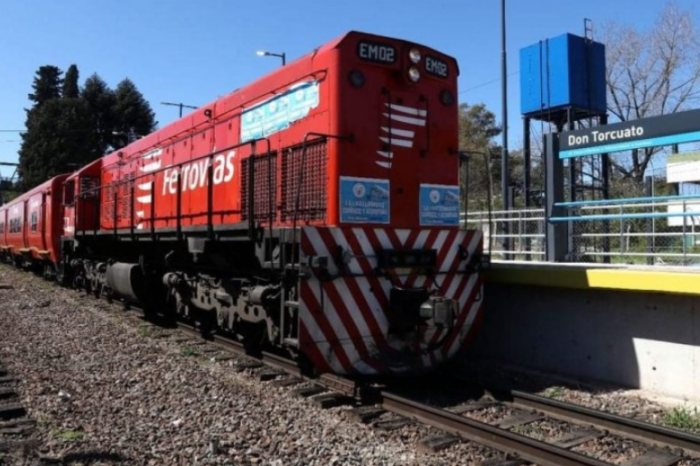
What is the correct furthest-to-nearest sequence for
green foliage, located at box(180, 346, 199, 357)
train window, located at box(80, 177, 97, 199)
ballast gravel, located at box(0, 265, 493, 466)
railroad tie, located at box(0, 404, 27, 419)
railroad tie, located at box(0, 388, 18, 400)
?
train window, located at box(80, 177, 97, 199), green foliage, located at box(180, 346, 199, 357), railroad tie, located at box(0, 388, 18, 400), railroad tie, located at box(0, 404, 27, 419), ballast gravel, located at box(0, 265, 493, 466)

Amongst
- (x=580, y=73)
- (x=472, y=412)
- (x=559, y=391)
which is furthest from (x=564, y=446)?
(x=580, y=73)

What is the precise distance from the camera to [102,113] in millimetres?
58781

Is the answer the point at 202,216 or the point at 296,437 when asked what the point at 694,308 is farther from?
the point at 202,216

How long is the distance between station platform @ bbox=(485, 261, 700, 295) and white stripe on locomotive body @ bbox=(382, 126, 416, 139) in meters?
2.00

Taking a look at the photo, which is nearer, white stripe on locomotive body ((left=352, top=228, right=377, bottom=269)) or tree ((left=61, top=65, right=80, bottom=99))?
white stripe on locomotive body ((left=352, top=228, right=377, bottom=269))

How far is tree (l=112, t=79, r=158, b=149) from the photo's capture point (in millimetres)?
57625

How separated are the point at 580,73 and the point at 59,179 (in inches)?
594

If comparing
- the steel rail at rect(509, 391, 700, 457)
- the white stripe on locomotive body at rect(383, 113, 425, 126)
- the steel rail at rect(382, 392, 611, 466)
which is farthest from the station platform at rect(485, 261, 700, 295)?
the steel rail at rect(382, 392, 611, 466)

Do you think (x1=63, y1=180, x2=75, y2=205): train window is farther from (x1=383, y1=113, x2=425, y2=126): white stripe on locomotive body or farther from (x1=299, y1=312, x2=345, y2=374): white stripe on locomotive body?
(x1=299, y1=312, x2=345, y2=374): white stripe on locomotive body

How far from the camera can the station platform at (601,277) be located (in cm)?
587

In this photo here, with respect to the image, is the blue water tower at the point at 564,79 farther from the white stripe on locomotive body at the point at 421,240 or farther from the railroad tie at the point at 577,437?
the railroad tie at the point at 577,437

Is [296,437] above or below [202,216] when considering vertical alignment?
below

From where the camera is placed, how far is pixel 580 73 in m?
17.0

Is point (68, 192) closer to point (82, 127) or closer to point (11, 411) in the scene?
point (11, 411)
